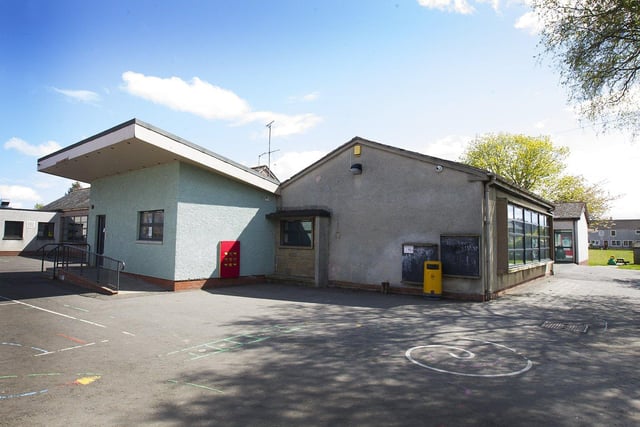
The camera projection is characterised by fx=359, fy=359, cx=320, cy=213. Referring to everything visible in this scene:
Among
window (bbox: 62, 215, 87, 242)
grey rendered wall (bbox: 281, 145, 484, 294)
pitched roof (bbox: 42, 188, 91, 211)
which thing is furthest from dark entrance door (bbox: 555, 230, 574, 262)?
window (bbox: 62, 215, 87, 242)

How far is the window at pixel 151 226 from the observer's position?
14062mm

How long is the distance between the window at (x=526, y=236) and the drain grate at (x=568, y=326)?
206 inches

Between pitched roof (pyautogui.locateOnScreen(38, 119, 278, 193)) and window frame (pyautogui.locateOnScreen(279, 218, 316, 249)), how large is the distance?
168 cm

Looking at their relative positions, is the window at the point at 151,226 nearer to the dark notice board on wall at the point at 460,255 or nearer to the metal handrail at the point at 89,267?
the metal handrail at the point at 89,267

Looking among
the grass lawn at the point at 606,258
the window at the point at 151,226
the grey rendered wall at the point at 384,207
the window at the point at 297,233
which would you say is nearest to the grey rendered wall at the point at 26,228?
the window at the point at 151,226

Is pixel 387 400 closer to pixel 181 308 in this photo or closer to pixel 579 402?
pixel 579 402

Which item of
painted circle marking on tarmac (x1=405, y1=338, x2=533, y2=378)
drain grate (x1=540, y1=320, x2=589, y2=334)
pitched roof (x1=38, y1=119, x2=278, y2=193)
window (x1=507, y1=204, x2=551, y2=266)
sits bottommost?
drain grate (x1=540, y1=320, x2=589, y2=334)

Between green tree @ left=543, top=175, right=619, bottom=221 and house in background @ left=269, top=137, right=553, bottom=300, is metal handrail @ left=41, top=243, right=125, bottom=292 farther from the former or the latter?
green tree @ left=543, top=175, right=619, bottom=221

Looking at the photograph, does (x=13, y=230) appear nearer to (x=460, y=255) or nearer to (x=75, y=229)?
(x=75, y=229)

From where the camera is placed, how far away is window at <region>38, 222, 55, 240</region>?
91.5 ft

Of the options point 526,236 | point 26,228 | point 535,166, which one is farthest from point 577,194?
point 26,228

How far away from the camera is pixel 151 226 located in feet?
47.6

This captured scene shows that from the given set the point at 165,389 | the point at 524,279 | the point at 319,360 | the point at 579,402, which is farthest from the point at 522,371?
the point at 524,279

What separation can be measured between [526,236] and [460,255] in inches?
239
